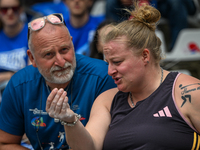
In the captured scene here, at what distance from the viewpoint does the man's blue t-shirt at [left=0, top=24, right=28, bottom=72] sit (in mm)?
3729

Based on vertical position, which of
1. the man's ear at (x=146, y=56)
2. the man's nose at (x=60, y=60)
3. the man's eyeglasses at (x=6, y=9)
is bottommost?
the man's nose at (x=60, y=60)

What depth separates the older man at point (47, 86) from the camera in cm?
201

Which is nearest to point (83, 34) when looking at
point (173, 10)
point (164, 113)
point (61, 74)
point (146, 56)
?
point (173, 10)

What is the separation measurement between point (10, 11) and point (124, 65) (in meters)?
2.81

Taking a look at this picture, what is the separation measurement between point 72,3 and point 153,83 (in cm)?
257

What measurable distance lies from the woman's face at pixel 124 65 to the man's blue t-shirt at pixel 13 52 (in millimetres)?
2265

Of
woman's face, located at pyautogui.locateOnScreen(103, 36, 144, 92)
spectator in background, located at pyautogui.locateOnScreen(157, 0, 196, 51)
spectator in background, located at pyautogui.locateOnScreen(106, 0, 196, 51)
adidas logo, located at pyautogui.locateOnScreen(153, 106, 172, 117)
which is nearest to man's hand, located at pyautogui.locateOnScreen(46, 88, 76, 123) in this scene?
woman's face, located at pyautogui.locateOnScreen(103, 36, 144, 92)

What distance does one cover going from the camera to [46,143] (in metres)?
2.13

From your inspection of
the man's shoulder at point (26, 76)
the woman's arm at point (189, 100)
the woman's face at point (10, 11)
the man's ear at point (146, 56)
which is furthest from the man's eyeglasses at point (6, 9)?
the woman's arm at point (189, 100)

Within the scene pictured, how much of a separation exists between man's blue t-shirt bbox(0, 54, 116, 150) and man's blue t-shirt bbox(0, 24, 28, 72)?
1.61 m

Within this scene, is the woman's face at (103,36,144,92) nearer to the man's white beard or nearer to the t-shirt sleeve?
the man's white beard

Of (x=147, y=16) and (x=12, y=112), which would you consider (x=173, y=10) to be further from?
(x=12, y=112)

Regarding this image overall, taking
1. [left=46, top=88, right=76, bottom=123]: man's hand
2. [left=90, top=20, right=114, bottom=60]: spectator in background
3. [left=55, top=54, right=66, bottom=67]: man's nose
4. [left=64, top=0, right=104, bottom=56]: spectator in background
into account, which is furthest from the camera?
[left=64, top=0, right=104, bottom=56]: spectator in background

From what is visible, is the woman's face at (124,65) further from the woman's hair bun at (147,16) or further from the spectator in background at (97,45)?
the spectator in background at (97,45)
